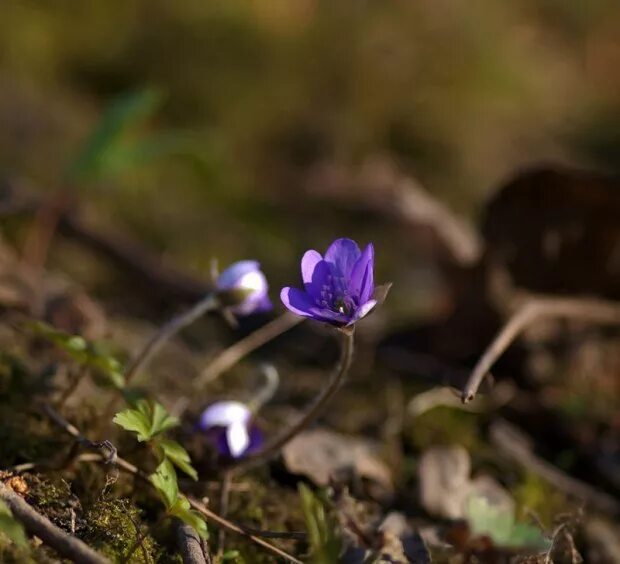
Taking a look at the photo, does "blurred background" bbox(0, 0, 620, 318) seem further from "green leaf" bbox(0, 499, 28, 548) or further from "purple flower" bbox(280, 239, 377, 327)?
"green leaf" bbox(0, 499, 28, 548)

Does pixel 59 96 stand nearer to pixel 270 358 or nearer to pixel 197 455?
pixel 270 358

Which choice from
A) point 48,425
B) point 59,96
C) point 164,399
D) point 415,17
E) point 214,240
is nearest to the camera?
point 48,425

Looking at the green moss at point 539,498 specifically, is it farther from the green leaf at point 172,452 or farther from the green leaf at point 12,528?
the green leaf at point 12,528

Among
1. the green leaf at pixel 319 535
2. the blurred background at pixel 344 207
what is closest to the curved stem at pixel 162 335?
the blurred background at pixel 344 207

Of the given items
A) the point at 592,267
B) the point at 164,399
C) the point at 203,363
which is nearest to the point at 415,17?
the point at 592,267

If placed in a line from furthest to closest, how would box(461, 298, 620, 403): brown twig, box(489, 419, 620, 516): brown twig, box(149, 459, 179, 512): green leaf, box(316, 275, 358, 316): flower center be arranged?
box(461, 298, 620, 403): brown twig < box(489, 419, 620, 516): brown twig < box(316, 275, 358, 316): flower center < box(149, 459, 179, 512): green leaf

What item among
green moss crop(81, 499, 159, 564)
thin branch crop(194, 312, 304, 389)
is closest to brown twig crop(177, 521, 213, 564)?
green moss crop(81, 499, 159, 564)
